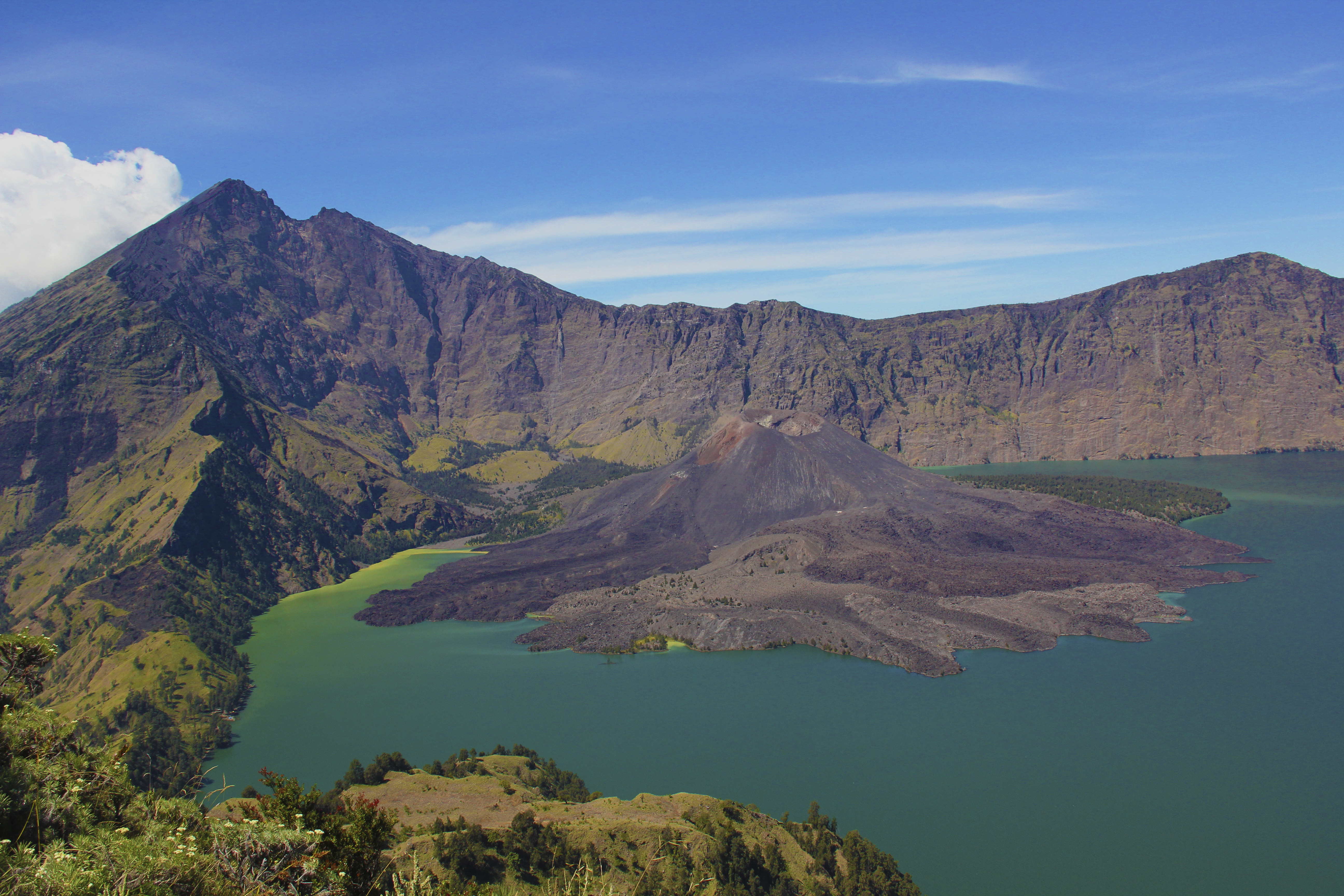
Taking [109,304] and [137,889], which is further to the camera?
[109,304]

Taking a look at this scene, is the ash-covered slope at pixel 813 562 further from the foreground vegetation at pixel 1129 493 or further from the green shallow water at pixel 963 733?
the foreground vegetation at pixel 1129 493

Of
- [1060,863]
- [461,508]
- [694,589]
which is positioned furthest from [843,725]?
[461,508]

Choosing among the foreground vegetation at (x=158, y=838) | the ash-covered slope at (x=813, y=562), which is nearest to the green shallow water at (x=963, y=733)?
the ash-covered slope at (x=813, y=562)

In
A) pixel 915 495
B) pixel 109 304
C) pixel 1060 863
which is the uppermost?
pixel 109 304

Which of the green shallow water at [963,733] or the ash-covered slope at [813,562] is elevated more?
the ash-covered slope at [813,562]

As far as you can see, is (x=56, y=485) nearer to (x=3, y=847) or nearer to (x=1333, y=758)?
(x=3, y=847)

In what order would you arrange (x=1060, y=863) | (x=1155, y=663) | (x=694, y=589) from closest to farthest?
1. (x=1060, y=863)
2. (x=1155, y=663)
3. (x=694, y=589)

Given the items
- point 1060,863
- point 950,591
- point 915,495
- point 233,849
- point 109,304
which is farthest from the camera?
point 109,304

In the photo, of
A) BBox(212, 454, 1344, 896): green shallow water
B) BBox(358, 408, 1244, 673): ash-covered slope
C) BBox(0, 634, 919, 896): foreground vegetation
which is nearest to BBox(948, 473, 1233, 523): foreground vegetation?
BBox(358, 408, 1244, 673): ash-covered slope
